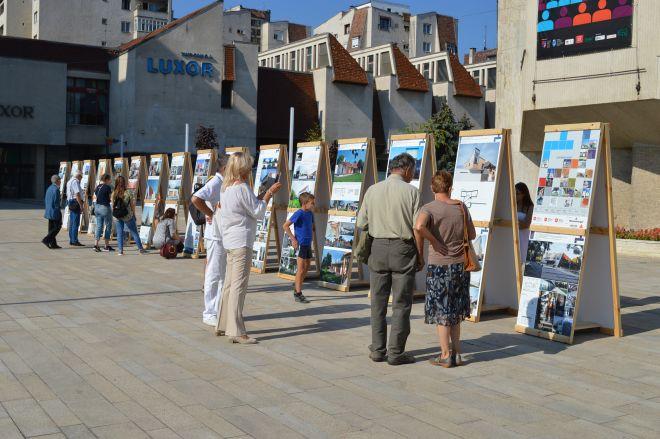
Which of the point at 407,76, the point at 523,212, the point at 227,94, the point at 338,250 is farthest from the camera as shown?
the point at 407,76

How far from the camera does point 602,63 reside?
63.1 ft

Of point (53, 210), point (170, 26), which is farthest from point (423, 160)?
point (170, 26)

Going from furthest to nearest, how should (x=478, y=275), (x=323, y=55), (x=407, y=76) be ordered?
(x=407, y=76), (x=323, y=55), (x=478, y=275)

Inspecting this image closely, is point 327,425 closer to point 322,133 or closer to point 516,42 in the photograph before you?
point 516,42

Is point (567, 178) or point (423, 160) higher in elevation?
point (423, 160)

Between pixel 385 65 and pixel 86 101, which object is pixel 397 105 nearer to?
pixel 385 65

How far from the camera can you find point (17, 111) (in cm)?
4878

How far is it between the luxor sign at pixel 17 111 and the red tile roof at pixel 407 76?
26.2 meters

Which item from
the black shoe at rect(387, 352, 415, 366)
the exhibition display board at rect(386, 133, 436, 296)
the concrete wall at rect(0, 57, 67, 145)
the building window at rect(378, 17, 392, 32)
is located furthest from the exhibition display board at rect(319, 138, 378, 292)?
the building window at rect(378, 17, 392, 32)

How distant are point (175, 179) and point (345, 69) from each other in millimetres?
38385

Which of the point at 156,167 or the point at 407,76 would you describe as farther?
the point at 407,76

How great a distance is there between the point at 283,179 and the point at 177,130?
124 feet

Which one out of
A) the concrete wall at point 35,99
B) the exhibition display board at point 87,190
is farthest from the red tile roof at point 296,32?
the exhibition display board at point 87,190

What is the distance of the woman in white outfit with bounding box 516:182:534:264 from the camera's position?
10.3 m
